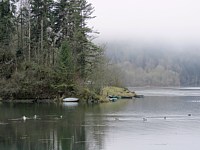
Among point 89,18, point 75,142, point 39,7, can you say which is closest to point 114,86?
point 89,18

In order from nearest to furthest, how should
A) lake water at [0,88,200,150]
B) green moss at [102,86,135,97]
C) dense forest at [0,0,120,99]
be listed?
lake water at [0,88,200,150] → dense forest at [0,0,120,99] → green moss at [102,86,135,97]

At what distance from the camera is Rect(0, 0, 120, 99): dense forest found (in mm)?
82375

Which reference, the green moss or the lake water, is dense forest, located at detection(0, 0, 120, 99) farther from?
the lake water

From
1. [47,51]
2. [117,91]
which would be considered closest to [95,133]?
[47,51]

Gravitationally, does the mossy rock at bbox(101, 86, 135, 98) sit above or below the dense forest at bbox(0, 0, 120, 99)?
below

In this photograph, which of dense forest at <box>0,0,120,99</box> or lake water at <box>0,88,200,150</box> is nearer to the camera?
lake water at <box>0,88,200,150</box>

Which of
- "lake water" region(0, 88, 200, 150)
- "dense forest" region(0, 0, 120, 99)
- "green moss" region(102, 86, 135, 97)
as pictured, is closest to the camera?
"lake water" region(0, 88, 200, 150)

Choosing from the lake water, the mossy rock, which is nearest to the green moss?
the mossy rock

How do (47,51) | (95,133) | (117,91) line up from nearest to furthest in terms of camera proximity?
(95,133), (47,51), (117,91)

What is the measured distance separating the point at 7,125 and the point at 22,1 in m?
51.0

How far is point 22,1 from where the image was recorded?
294 feet

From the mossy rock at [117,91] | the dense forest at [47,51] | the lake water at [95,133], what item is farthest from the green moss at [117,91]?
the lake water at [95,133]

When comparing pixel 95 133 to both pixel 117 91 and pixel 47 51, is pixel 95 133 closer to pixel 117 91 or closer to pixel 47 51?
pixel 47 51

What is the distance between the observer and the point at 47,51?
87688mm
